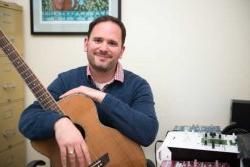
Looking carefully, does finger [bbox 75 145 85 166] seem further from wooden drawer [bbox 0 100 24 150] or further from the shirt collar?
wooden drawer [bbox 0 100 24 150]

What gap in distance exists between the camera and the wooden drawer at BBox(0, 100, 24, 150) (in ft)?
7.17

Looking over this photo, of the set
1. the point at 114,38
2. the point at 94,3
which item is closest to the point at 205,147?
the point at 114,38

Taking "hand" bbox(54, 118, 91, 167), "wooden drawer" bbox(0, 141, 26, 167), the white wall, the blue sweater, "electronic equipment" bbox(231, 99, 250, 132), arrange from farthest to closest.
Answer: "wooden drawer" bbox(0, 141, 26, 167)
the white wall
"electronic equipment" bbox(231, 99, 250, 132)
the blue sweater
"hand" bbox(54, 118, 91, 167)

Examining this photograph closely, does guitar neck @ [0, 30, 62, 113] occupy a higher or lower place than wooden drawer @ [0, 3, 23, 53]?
lower

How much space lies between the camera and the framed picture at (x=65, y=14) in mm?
2242

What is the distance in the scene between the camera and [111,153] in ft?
4.66

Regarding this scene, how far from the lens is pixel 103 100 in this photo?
4.81 feet

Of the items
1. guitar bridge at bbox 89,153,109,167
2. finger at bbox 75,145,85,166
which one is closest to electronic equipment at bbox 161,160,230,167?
guitar bridge at bbox 89,153,109,167

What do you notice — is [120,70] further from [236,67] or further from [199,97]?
[236,67]

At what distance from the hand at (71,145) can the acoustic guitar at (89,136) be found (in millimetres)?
84

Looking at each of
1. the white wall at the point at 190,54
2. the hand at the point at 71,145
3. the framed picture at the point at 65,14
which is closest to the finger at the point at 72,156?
the hand at the point at 71,145

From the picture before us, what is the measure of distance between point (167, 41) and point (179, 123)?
57 cm

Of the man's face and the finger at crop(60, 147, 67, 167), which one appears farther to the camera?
the man's face

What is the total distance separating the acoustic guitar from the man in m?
0.04
